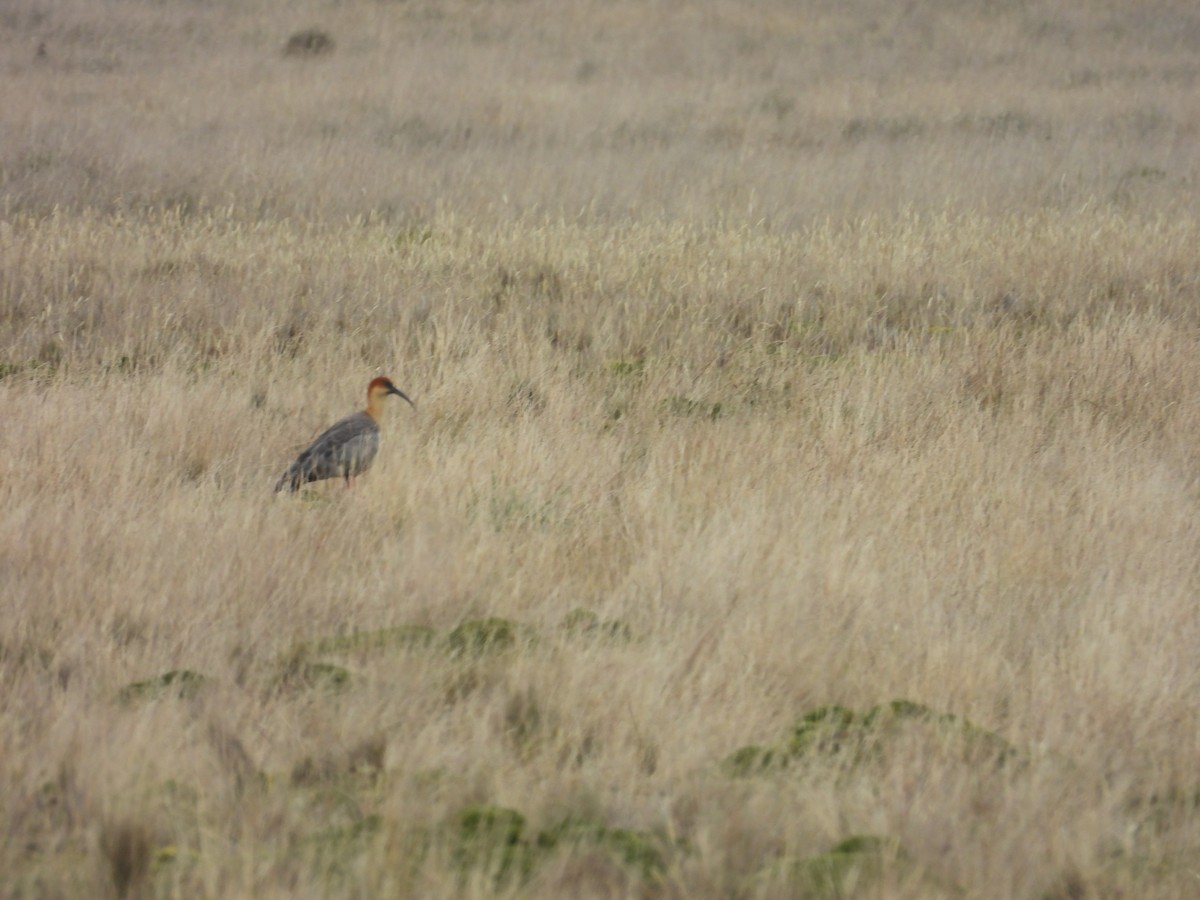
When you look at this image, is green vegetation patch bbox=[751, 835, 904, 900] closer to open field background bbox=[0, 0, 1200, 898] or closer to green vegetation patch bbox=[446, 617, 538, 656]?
open field background bbox=[0, 0, 1200, 898]

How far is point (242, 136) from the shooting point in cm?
1419

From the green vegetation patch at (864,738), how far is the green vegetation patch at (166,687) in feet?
3.86

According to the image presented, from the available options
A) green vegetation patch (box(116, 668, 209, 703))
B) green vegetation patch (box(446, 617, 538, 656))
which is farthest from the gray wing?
green vegetation patch (box(116, 668, 209, 703))

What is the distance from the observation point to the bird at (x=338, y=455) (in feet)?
13.9

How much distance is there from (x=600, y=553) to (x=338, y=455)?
976 mm

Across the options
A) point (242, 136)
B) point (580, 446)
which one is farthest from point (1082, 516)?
point (242, 136)

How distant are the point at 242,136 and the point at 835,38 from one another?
12220 mm

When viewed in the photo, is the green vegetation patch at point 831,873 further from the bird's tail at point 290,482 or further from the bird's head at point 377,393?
the bird's head at point 377,393

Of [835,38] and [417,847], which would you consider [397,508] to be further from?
[835,38]

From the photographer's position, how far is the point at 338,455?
4242 millimetres

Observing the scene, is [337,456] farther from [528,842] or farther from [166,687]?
[528,842]

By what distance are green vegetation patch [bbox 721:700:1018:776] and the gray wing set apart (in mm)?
1965

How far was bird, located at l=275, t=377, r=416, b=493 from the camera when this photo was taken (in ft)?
13.9

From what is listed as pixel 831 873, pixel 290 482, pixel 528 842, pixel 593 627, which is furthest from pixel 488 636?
pixel 290 482
